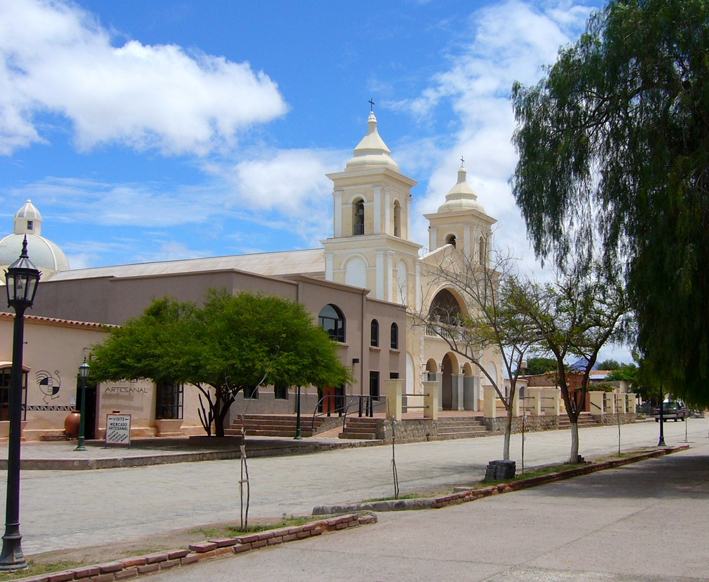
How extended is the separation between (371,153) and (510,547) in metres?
41.3

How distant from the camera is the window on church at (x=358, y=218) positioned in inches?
1921

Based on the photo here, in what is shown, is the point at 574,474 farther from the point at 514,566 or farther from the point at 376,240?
the point at 376,240

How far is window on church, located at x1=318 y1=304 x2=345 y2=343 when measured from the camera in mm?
Answer: 35781

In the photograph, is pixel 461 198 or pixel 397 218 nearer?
pixel 397 218

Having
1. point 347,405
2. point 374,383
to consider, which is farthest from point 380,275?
point 347,405

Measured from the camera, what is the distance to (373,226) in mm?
47625

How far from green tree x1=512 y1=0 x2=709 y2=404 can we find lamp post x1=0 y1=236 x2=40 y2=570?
35.4ft

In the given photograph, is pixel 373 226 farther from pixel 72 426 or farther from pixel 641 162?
pixel 641 162

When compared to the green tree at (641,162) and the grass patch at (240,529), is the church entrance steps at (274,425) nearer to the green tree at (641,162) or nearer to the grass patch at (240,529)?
the green tree at (641,162)

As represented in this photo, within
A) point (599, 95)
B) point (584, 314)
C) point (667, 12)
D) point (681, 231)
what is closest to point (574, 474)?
point (584, 314)

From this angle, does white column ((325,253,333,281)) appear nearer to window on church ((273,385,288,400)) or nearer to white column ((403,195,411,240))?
white column ((403,195,411,240))

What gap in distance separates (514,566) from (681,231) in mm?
8661

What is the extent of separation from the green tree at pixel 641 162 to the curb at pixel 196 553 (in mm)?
7660

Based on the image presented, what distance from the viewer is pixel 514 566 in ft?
26.3
